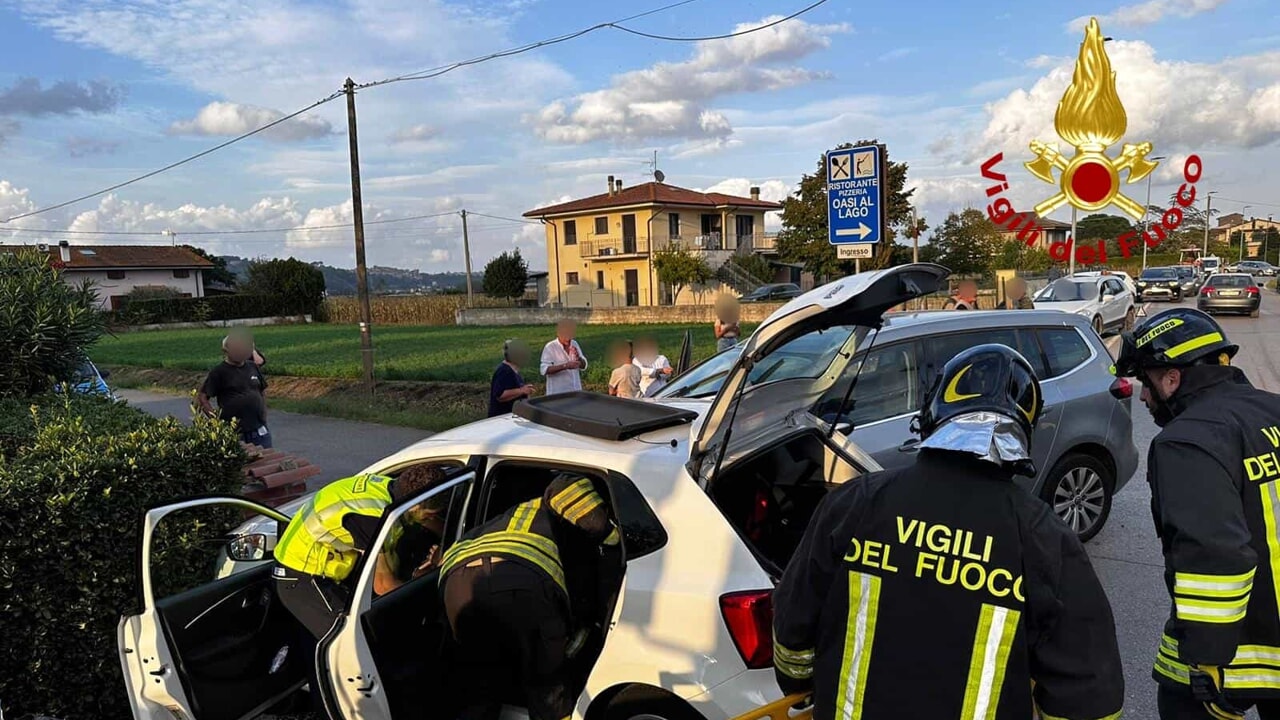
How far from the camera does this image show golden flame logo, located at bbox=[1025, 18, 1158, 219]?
66.2 ft

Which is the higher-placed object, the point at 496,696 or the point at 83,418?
the point at 83,418

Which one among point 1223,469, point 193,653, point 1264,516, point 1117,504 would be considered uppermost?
point 1223,469

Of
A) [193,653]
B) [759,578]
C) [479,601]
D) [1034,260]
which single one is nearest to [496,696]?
[479,601]

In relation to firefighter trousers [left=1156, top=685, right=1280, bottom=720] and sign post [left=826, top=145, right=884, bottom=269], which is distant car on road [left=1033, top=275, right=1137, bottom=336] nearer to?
sign post [left=826, top=145, right=884, bottom=269]

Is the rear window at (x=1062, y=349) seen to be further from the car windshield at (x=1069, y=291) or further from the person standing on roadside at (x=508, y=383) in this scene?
the car windshield at (x=1069, y=291)

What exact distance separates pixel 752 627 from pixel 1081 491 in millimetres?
4018

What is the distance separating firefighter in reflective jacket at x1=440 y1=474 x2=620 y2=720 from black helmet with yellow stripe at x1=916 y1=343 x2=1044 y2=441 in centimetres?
151

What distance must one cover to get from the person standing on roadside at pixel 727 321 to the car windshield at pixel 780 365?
2334 millimetres

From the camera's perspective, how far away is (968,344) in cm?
516

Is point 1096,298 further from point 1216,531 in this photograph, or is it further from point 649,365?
point 1216,531

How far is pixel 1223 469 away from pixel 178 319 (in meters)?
54.4

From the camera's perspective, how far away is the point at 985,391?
1648 millimetres

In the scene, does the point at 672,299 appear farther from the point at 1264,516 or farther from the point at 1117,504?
the point at 1264,516

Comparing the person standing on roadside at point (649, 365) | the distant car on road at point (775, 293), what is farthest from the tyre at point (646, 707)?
the distant car on road at point (775, 293)
